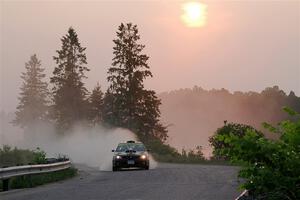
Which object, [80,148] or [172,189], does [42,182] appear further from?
[80,148]

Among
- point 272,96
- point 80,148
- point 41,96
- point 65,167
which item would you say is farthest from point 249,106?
point 65,167

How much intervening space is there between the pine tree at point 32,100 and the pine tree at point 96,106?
1240 cm

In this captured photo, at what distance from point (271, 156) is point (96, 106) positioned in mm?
93043

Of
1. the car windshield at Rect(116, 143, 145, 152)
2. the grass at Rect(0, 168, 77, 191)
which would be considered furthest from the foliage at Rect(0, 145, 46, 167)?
the grass at Rect(0, 168, 77, 191)

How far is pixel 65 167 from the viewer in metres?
25.6

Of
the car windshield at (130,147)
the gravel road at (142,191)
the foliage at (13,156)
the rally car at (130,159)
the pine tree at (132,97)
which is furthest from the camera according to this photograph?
the pine tree at (132,97)

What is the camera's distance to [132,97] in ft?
255

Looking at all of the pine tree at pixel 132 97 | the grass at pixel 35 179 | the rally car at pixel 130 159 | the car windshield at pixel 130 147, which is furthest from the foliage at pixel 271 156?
the pine tree at pixel 132 97

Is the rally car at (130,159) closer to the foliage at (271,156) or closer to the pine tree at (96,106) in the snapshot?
the foliage at (271,156)

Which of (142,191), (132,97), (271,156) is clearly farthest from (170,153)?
(271,156)

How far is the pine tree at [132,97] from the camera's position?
77625mm

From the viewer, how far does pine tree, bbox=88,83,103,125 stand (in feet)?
313

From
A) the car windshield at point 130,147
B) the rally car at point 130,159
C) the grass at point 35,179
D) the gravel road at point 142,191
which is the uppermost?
the car windshield at point 130,147

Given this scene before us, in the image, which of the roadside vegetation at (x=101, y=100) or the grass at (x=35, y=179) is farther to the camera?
the roadside vegetation at (x=101, y=100)
